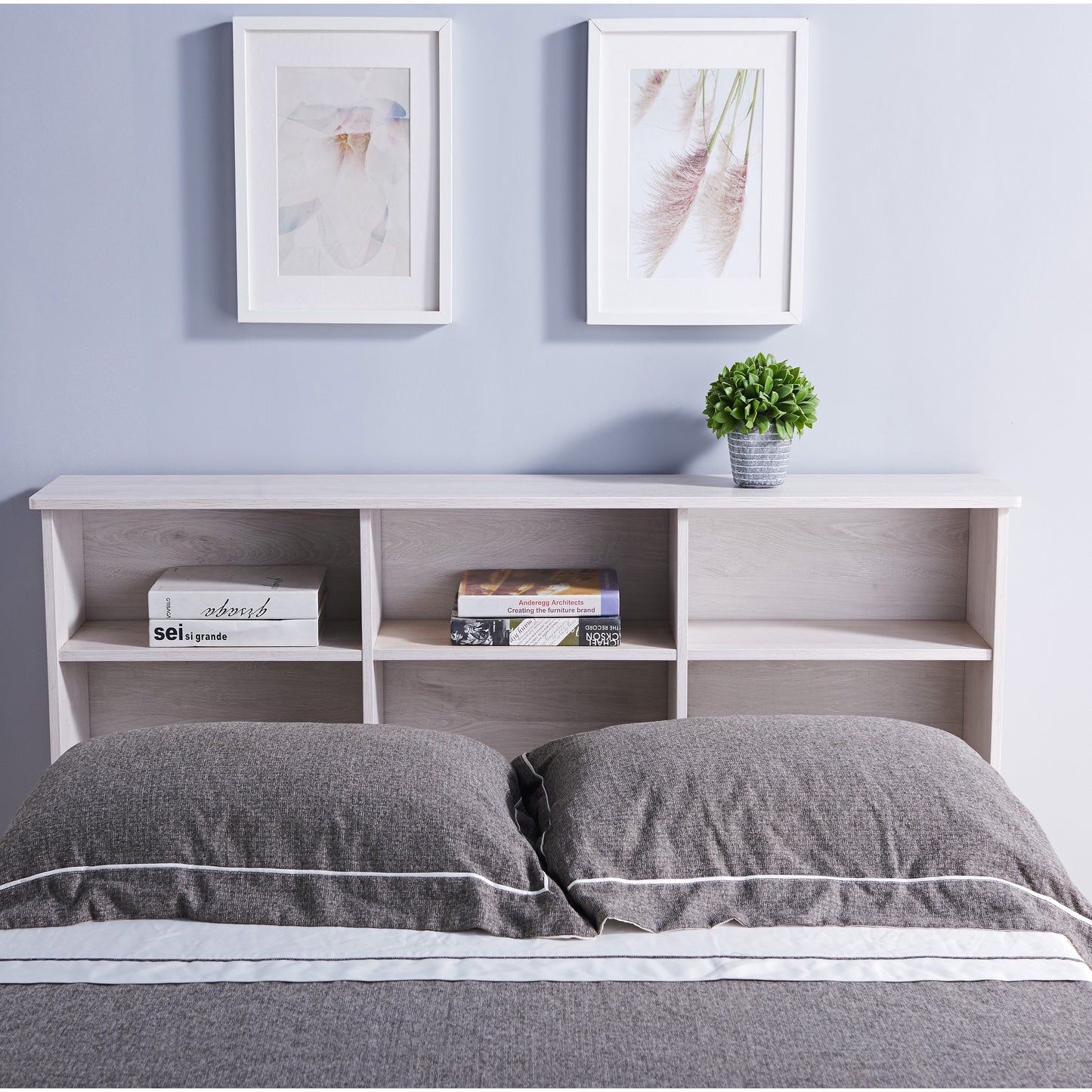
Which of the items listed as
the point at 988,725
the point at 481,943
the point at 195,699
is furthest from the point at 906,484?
the point at 195,699

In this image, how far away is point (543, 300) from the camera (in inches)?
82.0

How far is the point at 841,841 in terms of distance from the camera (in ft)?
4.31

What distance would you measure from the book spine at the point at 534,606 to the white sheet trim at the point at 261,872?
0.70 m

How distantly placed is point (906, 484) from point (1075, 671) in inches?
21.9

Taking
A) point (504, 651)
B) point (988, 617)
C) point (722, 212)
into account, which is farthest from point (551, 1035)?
point (722, 212)

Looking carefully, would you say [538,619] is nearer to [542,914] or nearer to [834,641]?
[834,641]

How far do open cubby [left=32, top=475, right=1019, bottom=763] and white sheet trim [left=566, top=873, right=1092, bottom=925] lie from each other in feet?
2.28

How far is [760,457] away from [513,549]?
51 cm

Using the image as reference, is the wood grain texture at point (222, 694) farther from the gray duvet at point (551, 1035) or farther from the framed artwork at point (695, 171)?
the gray duvet at point (551, 1035)

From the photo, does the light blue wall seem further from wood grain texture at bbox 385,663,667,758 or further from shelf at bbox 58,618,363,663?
wood grain texture at bbox 385,663,667,758

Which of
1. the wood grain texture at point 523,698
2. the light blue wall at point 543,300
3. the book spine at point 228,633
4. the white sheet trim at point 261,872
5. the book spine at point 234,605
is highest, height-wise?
the light blue wall at point 543,300

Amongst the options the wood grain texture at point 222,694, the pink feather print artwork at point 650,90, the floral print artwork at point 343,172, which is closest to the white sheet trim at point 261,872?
the wood grain texture at point 222,694

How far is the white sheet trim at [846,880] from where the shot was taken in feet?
4.21

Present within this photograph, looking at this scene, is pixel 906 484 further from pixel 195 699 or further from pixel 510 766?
pixel 195 699
